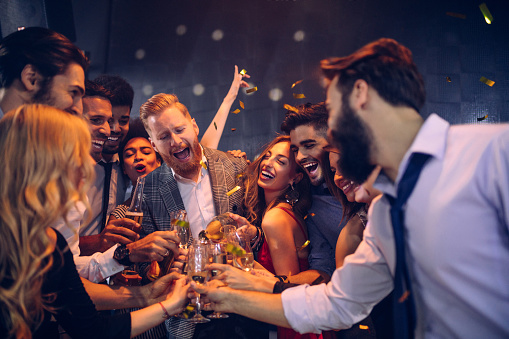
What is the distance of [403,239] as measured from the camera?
1462 millimetres

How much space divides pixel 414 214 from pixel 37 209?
56.6 inches

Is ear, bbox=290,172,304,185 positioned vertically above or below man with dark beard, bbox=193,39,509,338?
below

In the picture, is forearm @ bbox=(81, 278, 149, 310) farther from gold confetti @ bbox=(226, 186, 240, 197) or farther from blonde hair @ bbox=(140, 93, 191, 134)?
blonde hair @ bbox=(140, 93, 191, 134)

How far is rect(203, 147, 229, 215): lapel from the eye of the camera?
324cm

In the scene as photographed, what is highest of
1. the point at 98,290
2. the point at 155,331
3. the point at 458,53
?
the point at 458,53

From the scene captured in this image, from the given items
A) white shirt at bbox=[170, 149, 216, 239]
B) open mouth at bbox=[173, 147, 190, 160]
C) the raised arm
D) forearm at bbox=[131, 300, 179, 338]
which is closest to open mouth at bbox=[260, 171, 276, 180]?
white shirt at bbox=[170, 149, 216, 239]

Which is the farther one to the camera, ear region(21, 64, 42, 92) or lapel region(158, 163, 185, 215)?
lapel region(158, 163, 185, 215)

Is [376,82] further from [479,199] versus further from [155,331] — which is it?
[155,331]

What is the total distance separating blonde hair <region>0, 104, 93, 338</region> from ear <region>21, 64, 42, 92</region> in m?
0.98

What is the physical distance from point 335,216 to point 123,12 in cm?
363

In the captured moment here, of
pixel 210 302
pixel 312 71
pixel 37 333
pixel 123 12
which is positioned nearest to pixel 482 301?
pixel 210 302

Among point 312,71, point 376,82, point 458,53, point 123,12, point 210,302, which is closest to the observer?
point 376,82

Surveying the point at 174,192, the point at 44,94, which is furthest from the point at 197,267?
the point at 44,94

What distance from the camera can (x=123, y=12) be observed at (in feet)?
15.5
